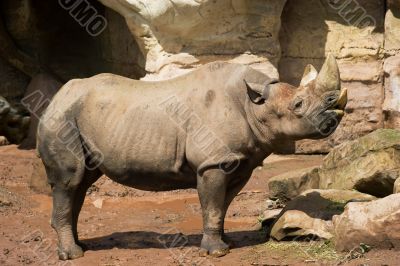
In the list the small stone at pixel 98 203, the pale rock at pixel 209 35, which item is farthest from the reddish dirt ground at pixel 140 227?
the pale rock at pixel 209 35

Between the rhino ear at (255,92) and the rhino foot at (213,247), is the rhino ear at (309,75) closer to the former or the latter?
the rhino ear at (255,92)

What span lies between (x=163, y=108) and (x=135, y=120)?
0.27 meters

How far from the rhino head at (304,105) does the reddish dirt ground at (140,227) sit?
101 cm

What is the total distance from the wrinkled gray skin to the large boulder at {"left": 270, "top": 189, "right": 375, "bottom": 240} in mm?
512

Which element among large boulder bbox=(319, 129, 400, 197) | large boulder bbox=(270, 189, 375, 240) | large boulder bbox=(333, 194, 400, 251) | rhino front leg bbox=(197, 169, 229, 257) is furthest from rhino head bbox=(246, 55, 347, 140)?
large boulder bbox=(319, 129, 400, 197)

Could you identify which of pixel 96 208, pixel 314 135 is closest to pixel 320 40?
pixel 96 208

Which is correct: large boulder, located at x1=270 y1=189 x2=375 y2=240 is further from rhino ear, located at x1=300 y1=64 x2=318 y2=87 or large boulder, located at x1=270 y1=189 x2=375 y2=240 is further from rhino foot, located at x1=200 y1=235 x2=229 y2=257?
rhino ear, located at x1=300 y1=64 x2=318 y2=87

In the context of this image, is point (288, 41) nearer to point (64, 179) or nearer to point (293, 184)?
point (293, 184)

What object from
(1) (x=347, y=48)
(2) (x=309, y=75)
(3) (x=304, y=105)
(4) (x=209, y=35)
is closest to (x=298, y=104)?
(3) (x=304, y=105)

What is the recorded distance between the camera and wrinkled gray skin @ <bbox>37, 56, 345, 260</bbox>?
6.65m

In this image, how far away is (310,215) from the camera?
23.0ft

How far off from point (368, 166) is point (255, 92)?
157 centimetres

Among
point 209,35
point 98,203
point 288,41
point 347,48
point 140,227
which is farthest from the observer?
point 288,41

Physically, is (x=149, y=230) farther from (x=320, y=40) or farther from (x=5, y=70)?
(x=5, y=70)
